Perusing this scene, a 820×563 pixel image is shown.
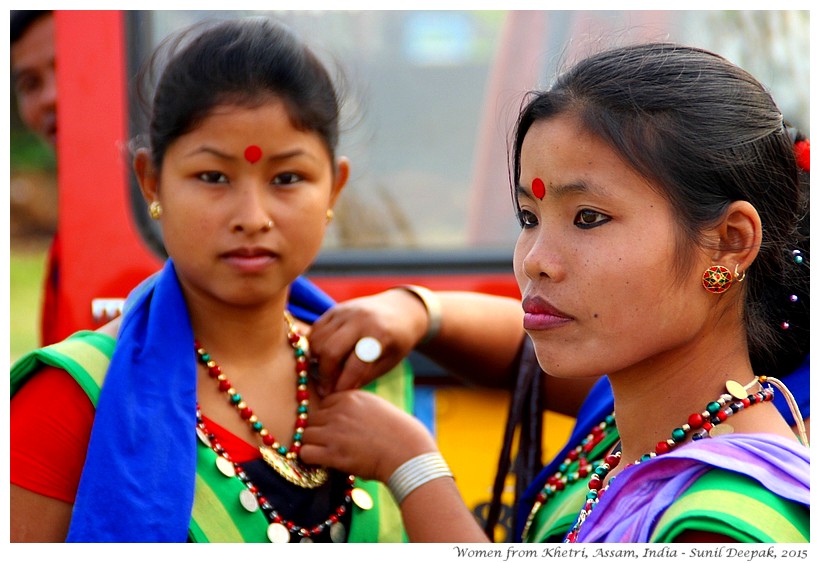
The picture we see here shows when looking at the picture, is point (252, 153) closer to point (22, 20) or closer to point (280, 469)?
point (280, 469)

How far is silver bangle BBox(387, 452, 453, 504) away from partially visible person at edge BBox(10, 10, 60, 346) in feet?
5.35

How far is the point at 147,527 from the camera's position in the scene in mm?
1689

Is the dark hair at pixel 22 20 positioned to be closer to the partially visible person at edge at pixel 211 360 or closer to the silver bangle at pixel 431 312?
the partially visible person at edge at pixel 211 360

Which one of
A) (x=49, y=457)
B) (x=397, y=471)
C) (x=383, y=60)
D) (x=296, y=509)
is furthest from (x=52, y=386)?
(x=383, y=60)

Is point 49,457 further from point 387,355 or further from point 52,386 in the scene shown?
point 387,355

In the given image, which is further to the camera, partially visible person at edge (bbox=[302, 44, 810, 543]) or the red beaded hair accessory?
the red beaded hair accessory

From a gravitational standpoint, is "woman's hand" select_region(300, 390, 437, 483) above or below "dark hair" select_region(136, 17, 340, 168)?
below

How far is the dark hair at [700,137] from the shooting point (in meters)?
1.50

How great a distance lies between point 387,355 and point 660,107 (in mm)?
841

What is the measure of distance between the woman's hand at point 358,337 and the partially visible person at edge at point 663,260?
1.63 feet

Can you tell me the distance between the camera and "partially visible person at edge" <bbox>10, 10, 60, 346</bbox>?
3.21 m

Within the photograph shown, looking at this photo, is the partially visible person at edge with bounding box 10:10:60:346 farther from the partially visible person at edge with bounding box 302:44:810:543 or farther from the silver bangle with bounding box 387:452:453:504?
the partially visible person at edge with bounding box 302:44:810:543

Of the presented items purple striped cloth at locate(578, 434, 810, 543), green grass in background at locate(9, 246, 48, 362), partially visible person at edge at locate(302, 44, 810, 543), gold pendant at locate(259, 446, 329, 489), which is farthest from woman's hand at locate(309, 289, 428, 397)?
green grass in background at locate(9, 246, 48, 362)

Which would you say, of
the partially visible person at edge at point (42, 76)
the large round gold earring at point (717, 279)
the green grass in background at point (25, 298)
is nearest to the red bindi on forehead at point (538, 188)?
the large round gold earring at point (717, 279)
